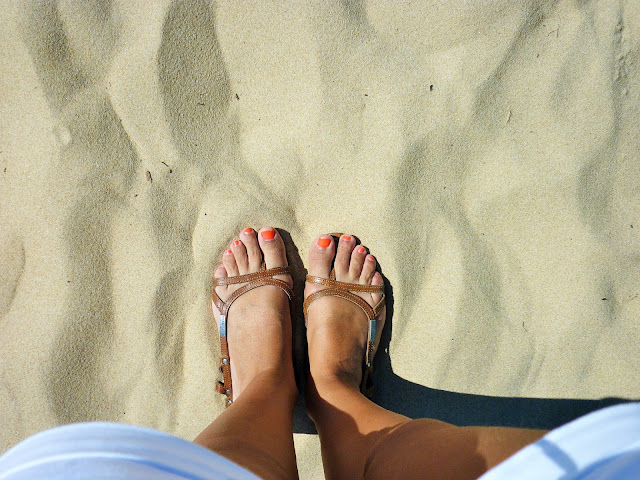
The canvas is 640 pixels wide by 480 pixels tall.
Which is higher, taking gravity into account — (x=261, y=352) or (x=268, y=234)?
(x=268, y=234)

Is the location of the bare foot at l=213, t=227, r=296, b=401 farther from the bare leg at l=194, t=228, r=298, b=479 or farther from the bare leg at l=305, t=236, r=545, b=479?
the bare leg at l=305, t=236, r=545, b=479

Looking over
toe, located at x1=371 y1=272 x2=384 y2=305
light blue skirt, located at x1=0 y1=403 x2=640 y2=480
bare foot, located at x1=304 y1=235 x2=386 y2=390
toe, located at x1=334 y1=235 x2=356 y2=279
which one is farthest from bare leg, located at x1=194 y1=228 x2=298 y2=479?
light blue skirt, located at x1=0 y1=403 x2=640 y2=480

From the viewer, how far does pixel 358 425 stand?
125 centimetres

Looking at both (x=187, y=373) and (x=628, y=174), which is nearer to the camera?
(x=628, y=174)

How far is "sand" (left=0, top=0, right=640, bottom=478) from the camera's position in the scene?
143cm

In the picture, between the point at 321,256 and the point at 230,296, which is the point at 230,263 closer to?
the point at 230,296

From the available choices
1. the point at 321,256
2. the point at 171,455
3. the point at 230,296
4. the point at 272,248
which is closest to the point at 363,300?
the point at 321,256

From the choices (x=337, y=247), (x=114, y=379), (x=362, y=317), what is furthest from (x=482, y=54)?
(x=114, y=379)

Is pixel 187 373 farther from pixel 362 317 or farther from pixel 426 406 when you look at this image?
pixel 426 406

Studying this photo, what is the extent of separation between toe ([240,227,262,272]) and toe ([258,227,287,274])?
0.8 inches

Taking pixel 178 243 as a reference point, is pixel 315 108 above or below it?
above

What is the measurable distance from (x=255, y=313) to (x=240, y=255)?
227 millimetres

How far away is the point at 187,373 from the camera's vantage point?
154 cm

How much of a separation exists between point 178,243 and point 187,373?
476 millimetres
